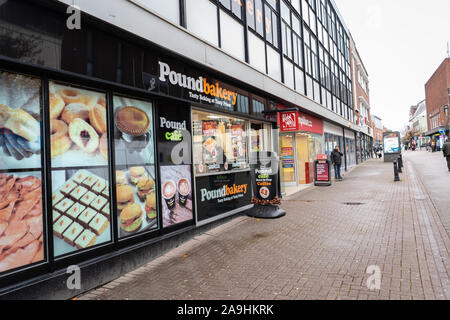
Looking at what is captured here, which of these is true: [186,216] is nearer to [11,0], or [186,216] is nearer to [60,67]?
[60,67]

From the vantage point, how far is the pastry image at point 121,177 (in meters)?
4.89

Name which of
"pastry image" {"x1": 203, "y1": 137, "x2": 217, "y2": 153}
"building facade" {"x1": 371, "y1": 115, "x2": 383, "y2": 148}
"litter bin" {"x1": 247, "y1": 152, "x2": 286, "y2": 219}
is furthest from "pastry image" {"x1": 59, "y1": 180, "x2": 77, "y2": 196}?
"building facade" {"x1": 371, "y1": 115, "x2": 383, "y2": 148}

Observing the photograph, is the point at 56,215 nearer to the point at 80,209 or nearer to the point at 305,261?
the point at 80,209

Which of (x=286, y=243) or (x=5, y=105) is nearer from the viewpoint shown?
(x=5, y=105)

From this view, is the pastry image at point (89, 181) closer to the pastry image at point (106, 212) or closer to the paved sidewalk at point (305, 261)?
the pastry image at point (106, 212)

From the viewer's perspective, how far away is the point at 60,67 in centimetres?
395

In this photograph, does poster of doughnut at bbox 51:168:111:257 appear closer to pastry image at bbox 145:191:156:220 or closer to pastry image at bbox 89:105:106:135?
pastry image at bbox 89:105:106:135

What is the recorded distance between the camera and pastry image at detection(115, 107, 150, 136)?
5.04m

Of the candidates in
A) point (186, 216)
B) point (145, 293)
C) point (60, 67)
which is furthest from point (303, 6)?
point (145, 293)

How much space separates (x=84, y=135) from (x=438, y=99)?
73.6m
